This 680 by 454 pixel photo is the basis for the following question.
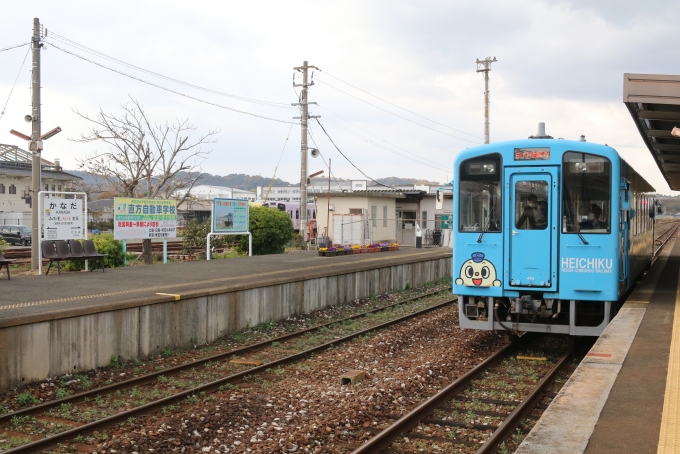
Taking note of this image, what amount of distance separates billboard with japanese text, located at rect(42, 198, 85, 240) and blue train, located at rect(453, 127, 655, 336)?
365 inches

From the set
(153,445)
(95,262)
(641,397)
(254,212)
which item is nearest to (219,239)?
(254,212)

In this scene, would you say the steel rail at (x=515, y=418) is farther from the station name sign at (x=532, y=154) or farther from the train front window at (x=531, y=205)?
the station name sign at (x=532, y=154)

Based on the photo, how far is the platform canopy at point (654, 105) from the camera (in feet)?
27.4

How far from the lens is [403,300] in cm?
1712

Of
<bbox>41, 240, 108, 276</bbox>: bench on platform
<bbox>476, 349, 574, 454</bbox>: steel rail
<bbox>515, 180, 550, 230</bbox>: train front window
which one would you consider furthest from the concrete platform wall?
<bbox>476, 349, 574, 454</bbox>: steel rail

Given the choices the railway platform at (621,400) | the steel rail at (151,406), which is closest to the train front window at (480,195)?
the railway platform at (621,400)

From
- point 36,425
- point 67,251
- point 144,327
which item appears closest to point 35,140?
point 67,251

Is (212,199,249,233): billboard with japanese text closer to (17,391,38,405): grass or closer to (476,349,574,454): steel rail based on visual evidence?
(17,391,38,405): grass

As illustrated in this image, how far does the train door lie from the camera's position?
901 cm

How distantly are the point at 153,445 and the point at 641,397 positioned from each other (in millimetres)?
4220

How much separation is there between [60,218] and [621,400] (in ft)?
41.7

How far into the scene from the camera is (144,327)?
32.1 ft

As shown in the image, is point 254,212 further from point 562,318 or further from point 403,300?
point 562,318

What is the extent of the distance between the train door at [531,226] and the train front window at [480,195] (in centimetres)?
18
